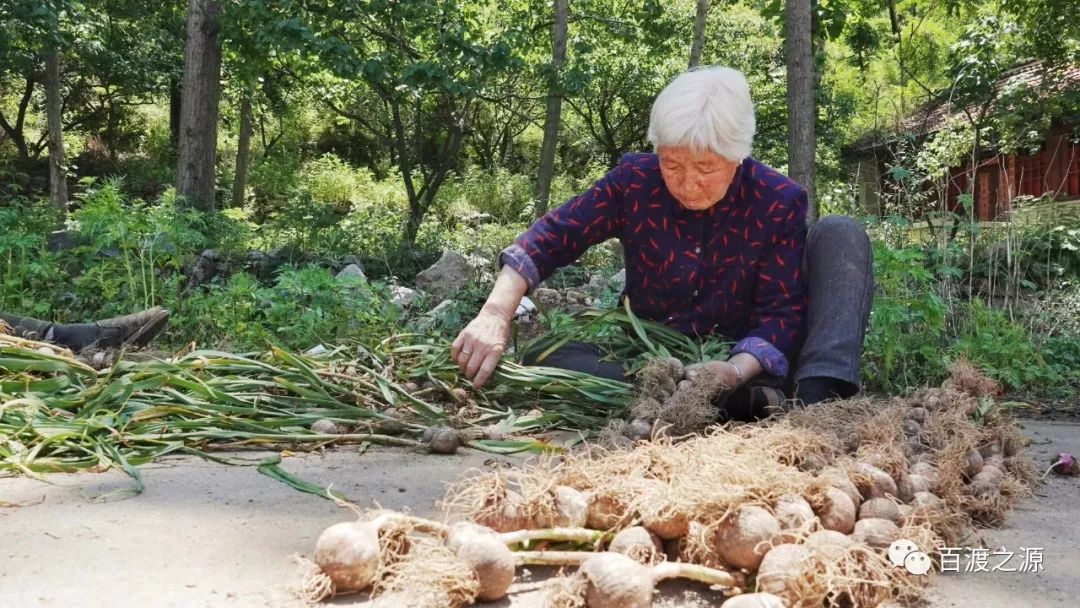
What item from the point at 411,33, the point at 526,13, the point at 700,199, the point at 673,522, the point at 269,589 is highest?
the point at 526,13

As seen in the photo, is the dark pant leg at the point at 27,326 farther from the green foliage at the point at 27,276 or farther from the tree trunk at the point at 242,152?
the tree trunk at the point at 242,152

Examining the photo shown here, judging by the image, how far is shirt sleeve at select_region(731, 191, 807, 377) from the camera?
253 centimetres

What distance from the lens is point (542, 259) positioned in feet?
8.66

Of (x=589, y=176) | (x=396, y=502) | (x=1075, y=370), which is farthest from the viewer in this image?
(x=589, y=176)

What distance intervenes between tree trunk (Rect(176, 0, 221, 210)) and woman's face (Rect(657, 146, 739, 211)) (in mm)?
7055

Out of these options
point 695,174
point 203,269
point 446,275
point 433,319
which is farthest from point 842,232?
point 203,269

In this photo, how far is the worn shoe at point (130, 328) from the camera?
11.5 ft

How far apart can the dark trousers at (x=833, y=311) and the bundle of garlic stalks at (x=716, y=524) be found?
2.14ft

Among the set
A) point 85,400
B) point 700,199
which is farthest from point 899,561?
point 85,400

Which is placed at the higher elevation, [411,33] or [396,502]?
[411,33]

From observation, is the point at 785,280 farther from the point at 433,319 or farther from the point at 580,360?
the point at 433,319

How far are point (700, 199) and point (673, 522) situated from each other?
1321 mm

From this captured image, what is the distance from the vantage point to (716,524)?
133 cm

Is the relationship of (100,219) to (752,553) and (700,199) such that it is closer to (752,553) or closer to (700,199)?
(700,199)
